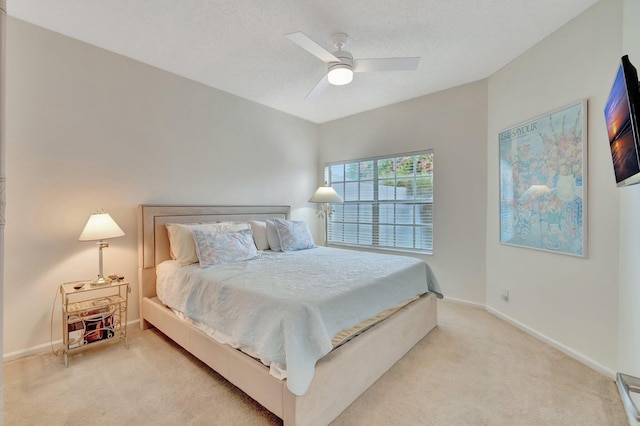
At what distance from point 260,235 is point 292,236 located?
0.42 m

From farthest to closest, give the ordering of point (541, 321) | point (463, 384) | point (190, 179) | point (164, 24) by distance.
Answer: point (190, 179), point (541, 321), point (164, 24), point (463, 384)

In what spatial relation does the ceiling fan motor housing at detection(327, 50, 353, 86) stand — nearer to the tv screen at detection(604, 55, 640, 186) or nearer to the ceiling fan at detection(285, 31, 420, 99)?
the ceiling fan at detection(285, 31, 420, 99)

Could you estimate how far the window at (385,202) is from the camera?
13.8ft

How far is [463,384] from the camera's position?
214 cm

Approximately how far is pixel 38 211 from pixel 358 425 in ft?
10.1

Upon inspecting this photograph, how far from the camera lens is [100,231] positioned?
2.55 metres

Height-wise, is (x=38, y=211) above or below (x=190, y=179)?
below

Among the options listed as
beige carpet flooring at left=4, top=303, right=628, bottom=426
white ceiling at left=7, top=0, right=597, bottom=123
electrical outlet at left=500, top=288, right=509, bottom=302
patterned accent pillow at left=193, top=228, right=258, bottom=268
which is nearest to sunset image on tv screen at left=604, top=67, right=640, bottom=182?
white ceiling at left=7, top=0, right=597, bottom=123

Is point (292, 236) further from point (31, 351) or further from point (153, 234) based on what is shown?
point (31, 351)

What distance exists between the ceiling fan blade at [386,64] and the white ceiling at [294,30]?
0.31 m

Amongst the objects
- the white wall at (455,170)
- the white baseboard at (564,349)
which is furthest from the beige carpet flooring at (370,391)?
the white wall at (455,170)

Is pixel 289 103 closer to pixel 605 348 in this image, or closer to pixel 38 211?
pixel 38 211

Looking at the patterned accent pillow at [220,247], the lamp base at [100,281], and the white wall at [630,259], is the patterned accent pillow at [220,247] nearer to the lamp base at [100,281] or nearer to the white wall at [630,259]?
the lamp base at [100,281]

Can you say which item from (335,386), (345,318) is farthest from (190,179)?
(335,386)
